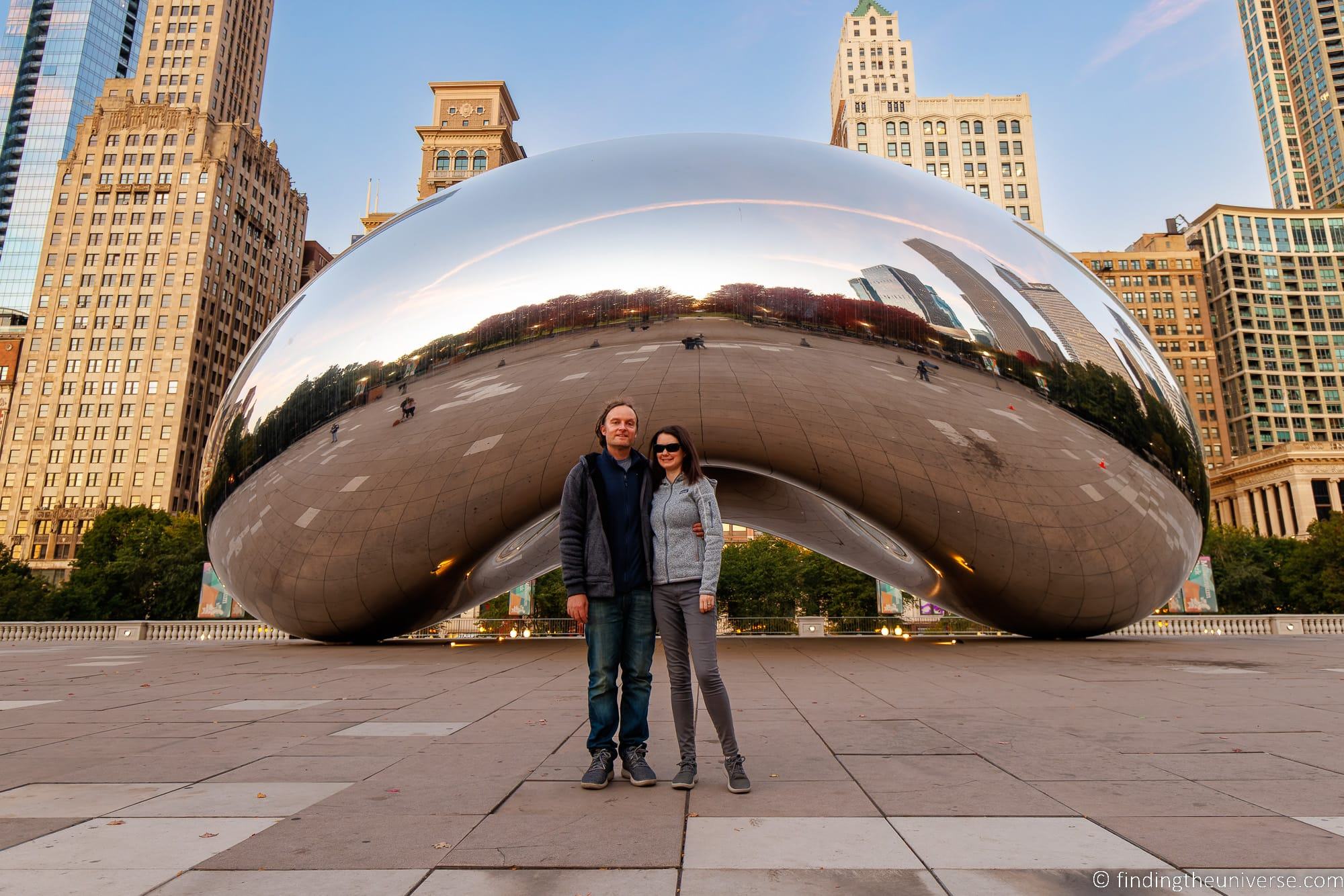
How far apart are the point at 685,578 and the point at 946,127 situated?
4755 inches

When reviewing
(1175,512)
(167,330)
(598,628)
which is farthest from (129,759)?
(167,330)

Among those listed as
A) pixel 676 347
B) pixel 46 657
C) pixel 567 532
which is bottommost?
pixel 46 657

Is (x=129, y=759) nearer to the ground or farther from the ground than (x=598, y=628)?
nearer to the ground

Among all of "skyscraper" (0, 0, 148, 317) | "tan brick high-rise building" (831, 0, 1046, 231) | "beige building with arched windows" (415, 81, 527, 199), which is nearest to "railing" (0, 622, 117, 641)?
"beige building with arched windows" (415, 81, 527, 199)

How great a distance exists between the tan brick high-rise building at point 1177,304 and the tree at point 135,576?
117 meters

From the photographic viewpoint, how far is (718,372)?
7.85m

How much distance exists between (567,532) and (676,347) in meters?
4.30

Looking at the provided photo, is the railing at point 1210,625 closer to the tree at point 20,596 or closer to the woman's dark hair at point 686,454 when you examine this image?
the woman's dark hair at point 686,454

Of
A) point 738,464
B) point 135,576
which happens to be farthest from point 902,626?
point 135,576

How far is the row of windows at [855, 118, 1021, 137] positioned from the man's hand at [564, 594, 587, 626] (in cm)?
12036

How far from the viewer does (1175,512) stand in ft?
30.2

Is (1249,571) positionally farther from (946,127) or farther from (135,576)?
(135,576)

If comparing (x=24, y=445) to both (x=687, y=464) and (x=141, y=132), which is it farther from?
(x=687, y=464)

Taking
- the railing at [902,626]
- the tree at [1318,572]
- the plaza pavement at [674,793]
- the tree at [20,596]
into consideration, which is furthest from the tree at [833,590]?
the plaza pavement at [674,793]
